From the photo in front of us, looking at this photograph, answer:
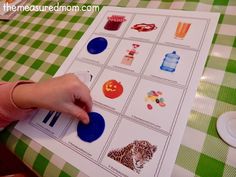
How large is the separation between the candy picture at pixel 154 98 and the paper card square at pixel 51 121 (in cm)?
19

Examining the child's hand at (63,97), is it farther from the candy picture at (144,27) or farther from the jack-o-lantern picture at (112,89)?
the candy picture at (144,27)

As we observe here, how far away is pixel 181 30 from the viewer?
0.56 m

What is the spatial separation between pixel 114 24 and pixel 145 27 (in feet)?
0.33

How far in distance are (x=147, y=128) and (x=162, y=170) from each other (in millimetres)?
85

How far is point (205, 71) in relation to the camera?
49 centimetres

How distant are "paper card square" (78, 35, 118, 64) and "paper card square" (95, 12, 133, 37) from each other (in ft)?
0.08

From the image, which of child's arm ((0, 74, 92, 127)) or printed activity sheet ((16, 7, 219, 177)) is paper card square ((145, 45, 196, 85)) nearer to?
printed activity sheet ((16, 7, 219, 177))

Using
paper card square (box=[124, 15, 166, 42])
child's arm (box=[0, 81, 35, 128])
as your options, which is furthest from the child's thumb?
paper card square (box=[124, 15, 166, 42])

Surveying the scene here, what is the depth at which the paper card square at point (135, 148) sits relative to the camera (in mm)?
419

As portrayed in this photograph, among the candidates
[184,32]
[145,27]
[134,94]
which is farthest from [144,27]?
[134,94]

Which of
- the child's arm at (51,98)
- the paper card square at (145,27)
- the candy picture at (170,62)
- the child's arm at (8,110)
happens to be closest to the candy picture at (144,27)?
the paper card square at (145,27)

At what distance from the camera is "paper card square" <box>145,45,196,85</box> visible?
0.50 meters

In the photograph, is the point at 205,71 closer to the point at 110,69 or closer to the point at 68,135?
the point at 110,69

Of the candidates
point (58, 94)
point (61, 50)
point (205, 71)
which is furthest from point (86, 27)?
point (205, 71)
